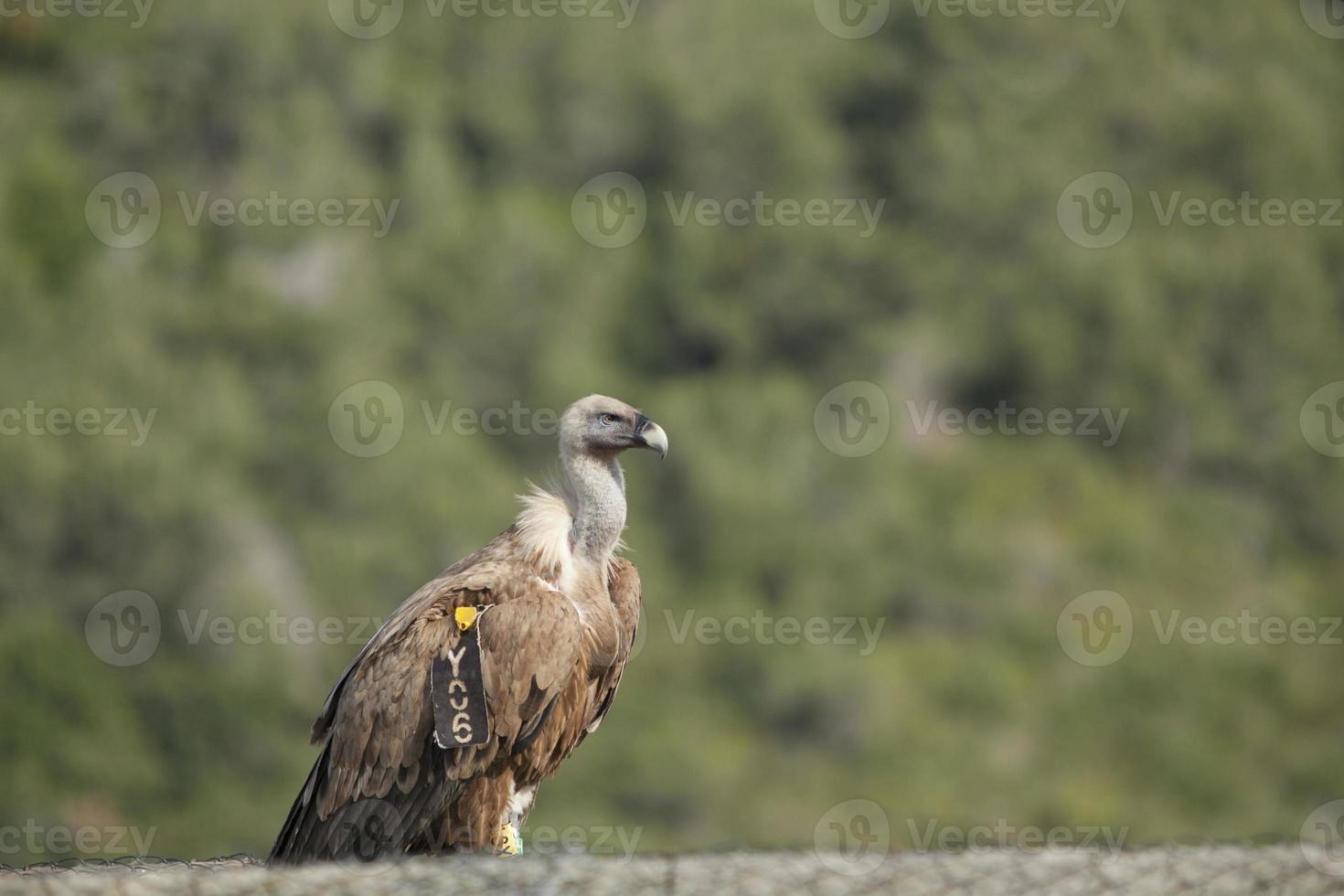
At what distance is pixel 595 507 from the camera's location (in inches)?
298

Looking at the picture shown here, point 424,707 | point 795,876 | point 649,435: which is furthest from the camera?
point 649,435

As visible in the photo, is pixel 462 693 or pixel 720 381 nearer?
pixel 462 693

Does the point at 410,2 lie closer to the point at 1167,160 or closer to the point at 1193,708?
the point at 1167,160

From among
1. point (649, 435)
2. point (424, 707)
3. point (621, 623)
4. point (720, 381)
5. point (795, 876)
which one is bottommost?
point (795, 876)

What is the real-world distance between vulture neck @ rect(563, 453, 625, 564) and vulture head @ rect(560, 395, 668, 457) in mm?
58

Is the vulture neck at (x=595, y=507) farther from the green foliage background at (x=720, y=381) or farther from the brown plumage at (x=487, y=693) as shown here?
the green foliage background at (x=720, y=381)

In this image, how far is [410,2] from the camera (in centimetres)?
3828

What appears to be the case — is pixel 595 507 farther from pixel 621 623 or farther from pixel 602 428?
pixel 621 623

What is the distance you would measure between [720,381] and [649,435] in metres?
28.9

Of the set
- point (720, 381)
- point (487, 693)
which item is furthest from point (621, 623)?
point (720, 381)

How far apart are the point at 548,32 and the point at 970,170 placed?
10291mm

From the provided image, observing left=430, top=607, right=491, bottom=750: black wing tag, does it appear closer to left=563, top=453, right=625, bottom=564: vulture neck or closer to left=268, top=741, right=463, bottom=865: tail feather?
left=268, top=741, right=463, bottom=865: tail feather

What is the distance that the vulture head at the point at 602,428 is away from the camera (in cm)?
750

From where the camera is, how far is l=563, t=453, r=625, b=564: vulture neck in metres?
7.56
